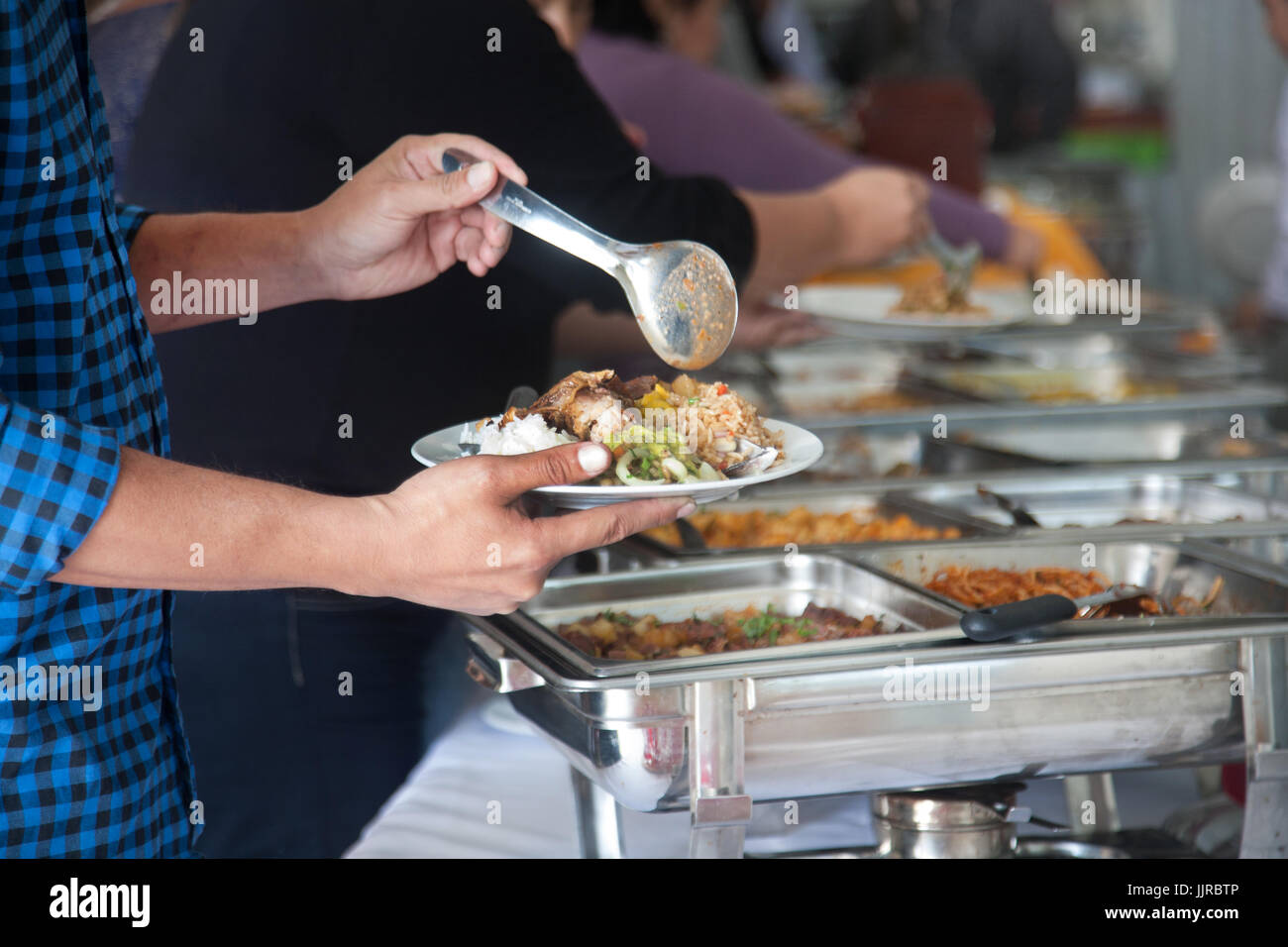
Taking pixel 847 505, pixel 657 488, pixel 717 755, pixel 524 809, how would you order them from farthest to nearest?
pixel 847 505 < pixel 524 809 < pixel 717 755 < pixel 657 488

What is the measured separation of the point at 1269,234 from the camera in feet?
10.6

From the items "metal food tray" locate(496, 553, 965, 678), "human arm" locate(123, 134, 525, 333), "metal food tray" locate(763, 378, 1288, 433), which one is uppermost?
"human arm" locate(123, 134, 525, 333)

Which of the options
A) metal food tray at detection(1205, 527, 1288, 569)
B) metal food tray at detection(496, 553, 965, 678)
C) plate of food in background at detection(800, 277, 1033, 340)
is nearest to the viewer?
metal food tray at detection(496, 553, 965, 678)

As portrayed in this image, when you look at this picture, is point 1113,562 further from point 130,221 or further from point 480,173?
point 130,221

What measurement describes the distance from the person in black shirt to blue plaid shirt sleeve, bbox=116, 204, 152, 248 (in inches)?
4.5

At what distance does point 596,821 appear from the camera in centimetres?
110

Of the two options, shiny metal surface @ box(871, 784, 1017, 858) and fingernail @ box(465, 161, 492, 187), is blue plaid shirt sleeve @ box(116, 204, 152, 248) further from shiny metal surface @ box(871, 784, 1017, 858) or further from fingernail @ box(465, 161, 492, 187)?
shiny metal surface @ box(871, 784, 1017, 858)

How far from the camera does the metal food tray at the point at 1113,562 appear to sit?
3.94 ft

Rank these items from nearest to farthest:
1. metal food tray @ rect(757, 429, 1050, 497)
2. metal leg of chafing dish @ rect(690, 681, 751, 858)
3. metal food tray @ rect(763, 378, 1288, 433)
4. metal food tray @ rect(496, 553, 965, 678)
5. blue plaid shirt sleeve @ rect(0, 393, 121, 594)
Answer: blue plaid shirt sleeve @ rect(0, 393, 121, 594) < metal leg of chafing dish @ rect(690, 681, 751, 858) < metal food tray @ rect(496, 553, 965, 678) < metal food tray @ rect(757, 429, 1050, 497) < metal food tray @ rect(763, 378, 1288, 433)

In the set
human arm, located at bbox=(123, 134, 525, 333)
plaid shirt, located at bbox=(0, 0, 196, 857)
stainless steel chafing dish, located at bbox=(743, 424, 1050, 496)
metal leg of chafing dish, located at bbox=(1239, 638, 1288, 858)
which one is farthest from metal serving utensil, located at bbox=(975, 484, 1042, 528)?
plaid shirt, located at bbox=(0, 0, 196, 857)

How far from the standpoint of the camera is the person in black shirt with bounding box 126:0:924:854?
115 centimetres

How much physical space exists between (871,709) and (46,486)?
556 millimetres

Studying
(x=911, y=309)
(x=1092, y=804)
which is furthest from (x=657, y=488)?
(x=911, y=309)
